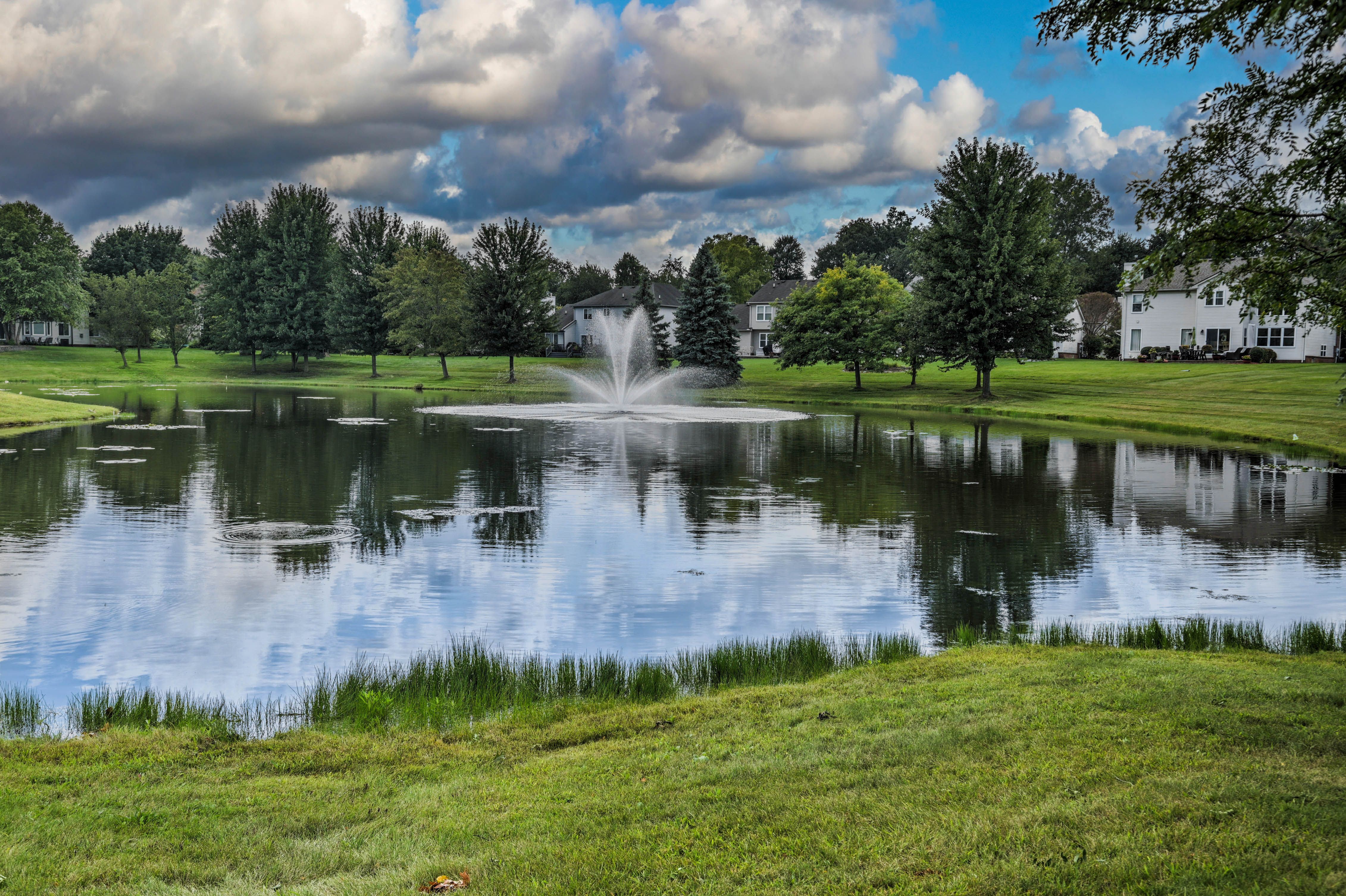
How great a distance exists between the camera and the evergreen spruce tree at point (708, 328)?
234ft

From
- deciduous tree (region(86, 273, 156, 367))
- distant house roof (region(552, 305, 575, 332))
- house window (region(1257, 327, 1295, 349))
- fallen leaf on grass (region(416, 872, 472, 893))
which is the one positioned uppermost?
distant house roof (region(552, 305, 575, 332))

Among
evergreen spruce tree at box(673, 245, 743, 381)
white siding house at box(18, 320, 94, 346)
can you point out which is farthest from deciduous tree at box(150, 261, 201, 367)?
evergreen spruce tree at box(673, 245, 743, 381)

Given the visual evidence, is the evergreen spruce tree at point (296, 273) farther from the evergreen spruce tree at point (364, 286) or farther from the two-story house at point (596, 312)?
the two-story house at point (596, 312)

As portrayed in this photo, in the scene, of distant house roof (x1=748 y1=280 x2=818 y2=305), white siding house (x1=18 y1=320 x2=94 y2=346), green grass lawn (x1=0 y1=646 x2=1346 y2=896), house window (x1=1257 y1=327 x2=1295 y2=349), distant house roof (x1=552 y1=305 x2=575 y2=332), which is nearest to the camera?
green grass lawn (x1=0 y1=646 x2=1346 y2=896)

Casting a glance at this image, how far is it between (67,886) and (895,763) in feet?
14.9

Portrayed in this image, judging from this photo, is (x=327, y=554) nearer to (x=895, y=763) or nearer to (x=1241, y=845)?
(x=895, y=763)

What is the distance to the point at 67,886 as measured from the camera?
4.88 m

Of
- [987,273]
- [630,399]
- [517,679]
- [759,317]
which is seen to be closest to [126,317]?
[630,399]

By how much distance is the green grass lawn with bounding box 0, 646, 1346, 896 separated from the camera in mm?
4824

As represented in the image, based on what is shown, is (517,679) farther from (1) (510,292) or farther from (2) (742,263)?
(2) (742,263)

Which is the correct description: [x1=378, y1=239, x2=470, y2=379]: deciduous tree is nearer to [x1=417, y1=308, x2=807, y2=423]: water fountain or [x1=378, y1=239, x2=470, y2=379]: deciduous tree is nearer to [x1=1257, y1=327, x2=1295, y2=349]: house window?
[x1=417, y1=308, x2=807, y2=423]: water fountain

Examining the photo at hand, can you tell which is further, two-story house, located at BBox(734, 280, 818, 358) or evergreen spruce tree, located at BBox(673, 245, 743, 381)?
two-story house, located at BBox(734, 280, 818, 358)

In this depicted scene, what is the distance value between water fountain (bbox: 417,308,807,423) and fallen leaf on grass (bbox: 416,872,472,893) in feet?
121

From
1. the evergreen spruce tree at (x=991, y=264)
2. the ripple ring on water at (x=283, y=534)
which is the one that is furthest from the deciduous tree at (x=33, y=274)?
the ripple ring on water at (x=283, y=534)
